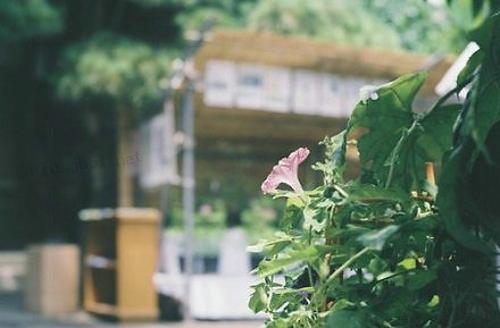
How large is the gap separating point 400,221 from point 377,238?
0.09m

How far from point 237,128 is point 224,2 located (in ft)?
15.0

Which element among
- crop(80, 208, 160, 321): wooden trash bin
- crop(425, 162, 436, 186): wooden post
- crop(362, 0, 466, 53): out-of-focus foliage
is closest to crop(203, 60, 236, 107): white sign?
crop(80, 208, 160, 321): wooden trash bin

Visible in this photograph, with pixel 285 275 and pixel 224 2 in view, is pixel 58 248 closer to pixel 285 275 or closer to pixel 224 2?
pixel 224 2

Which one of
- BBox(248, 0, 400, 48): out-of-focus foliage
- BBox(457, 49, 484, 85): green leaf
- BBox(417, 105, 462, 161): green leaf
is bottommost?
BBox(417, 105, 462, 161): green leaf

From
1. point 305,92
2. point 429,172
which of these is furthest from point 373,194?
point 305,92

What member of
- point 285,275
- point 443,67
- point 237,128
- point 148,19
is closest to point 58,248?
point 237,128

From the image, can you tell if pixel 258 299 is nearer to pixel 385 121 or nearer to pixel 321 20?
pixel 385 121

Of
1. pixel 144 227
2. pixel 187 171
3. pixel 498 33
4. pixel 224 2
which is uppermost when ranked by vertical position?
pixel 224 2

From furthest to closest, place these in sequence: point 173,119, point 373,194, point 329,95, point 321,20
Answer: point 321,20, point 173,119, point 329,95, point 373,194

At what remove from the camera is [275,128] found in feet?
30.2

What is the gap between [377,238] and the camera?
764mm

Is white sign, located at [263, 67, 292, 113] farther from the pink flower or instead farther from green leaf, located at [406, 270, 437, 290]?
green leaf, located at [406, 270, 437, 290]

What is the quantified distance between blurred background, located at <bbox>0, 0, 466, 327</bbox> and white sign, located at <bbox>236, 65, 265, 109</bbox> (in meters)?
0.01

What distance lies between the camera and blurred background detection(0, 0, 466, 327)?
8.24 metres
